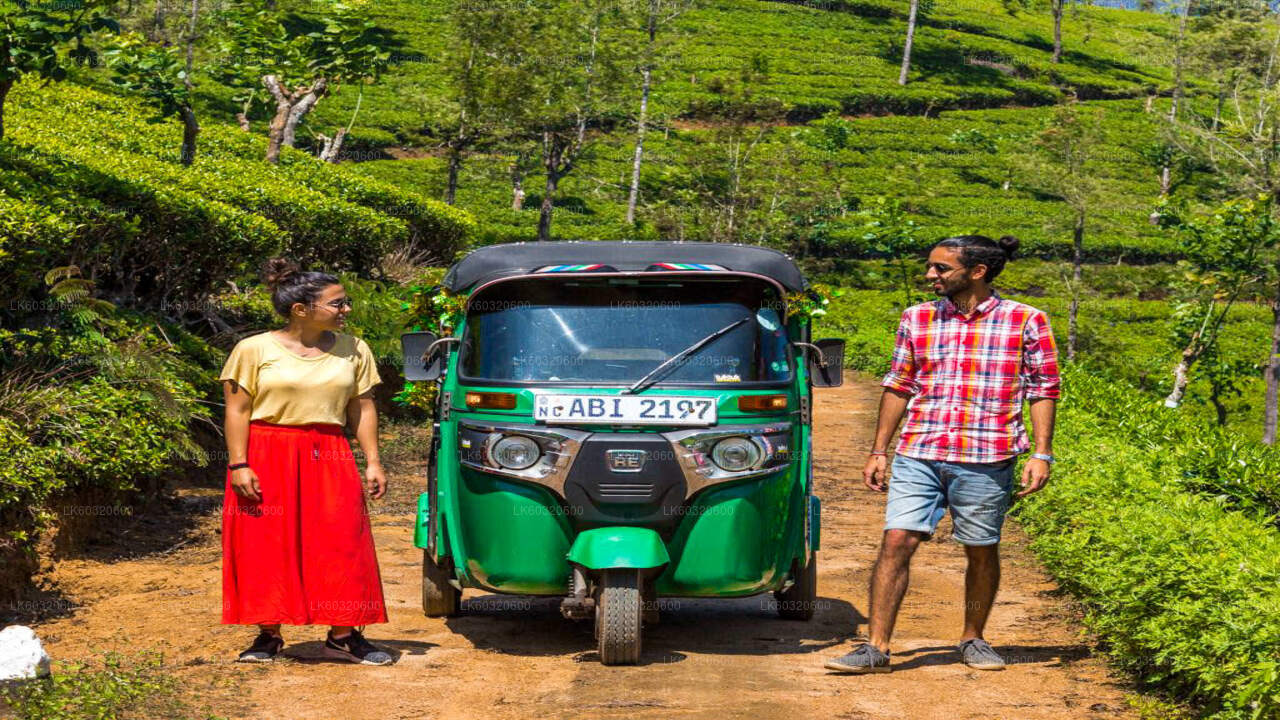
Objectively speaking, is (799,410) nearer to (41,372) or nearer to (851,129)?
(41,372)

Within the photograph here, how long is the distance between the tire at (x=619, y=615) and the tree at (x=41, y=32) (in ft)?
19.5

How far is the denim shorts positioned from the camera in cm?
564

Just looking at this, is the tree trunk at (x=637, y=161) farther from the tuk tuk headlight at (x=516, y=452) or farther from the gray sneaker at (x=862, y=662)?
Answer: the gray sneaker at (x=862, y=662)

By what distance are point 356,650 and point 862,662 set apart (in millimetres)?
2220

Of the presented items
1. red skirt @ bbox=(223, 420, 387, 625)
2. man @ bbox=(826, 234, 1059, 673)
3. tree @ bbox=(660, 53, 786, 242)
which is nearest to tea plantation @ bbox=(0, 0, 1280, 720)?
tree @ bbox=(660, 53, 786, 242)

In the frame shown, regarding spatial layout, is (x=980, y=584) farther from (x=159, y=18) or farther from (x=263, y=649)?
(x=159, y=18)

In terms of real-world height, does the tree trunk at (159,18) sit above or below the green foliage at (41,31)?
above

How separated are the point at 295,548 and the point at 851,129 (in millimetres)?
60552

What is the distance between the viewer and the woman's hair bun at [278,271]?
5.71 metres

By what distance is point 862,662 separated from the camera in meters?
5.71

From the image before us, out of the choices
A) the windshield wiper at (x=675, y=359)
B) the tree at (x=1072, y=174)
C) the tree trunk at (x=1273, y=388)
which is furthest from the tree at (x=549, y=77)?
the windshield wiper at (x=675, y=359)

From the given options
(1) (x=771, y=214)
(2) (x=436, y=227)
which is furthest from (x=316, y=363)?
(1) (x=771, y=214)

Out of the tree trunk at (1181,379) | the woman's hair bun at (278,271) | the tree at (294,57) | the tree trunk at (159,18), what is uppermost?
the tree trunk at (159,18)

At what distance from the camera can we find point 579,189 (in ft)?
171
